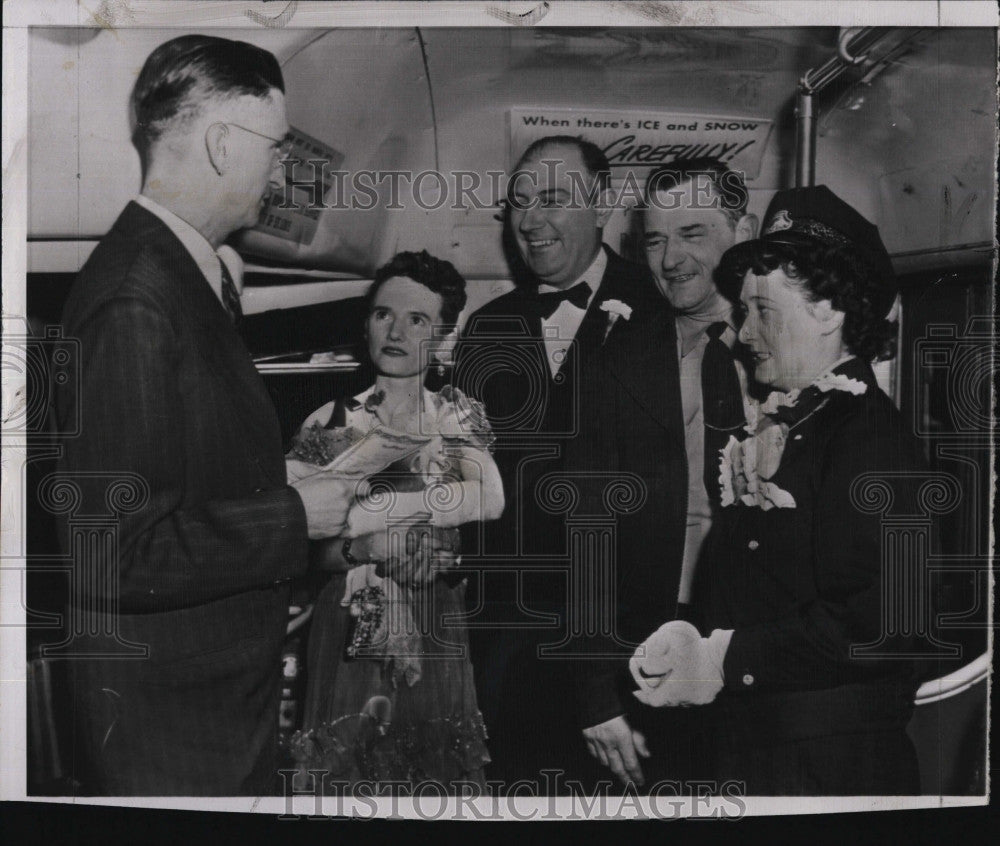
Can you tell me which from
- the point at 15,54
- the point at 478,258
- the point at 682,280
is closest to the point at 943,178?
the point at 682,280

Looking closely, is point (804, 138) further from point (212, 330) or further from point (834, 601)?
point (212, 330)

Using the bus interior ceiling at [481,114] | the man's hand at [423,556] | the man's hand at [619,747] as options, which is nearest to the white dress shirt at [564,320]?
the bus interior ceiling at [481,114]

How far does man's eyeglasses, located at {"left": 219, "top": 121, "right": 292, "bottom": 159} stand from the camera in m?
2.76

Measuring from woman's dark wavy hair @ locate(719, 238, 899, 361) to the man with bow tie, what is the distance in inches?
10.3

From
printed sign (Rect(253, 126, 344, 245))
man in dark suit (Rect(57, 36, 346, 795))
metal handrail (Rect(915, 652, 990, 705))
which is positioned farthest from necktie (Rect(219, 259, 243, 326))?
metal handrail (Rect(915, 652, 990, 705))

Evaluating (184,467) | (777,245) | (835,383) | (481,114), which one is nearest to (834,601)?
(835,383)

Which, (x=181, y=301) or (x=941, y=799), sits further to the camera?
(x=941, y=799)

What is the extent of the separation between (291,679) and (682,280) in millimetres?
1552

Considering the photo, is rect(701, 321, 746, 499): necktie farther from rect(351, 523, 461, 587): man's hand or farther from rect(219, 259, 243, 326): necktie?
rect(219, 259, 243, 326): necktie

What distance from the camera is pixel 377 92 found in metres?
2.79

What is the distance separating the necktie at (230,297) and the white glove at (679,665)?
1444mm

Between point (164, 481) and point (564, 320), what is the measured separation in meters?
1.17

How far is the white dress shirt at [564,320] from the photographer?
9.19 ft

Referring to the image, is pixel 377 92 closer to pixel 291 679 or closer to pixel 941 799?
pixel 291 679
